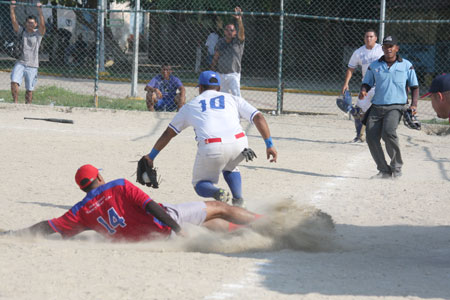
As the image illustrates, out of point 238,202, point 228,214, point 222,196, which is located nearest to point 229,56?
point 238,202

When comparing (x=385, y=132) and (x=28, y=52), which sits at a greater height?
(x=28, y=52)

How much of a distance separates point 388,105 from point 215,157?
404cm

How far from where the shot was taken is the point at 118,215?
236 inches

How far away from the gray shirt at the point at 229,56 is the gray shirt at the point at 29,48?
4050 mm

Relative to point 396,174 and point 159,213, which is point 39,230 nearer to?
point 159,213

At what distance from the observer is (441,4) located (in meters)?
25.1

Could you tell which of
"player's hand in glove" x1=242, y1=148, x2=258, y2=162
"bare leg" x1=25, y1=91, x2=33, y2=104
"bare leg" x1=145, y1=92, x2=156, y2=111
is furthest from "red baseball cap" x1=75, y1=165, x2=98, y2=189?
"bare leg" x1=25, y1=91, x2=33, y2=104

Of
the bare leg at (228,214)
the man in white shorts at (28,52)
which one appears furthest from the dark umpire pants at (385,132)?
the man in white shorts at (28,52)

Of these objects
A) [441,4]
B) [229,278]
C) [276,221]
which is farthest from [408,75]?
[441,4]

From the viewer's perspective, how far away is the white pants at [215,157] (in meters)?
6.95

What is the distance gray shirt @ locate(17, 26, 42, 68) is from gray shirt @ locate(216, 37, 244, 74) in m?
4.05

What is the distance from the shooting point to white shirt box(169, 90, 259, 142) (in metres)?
7.02

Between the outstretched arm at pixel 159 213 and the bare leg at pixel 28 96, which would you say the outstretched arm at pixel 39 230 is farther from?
the bare leg at pixel 28 96

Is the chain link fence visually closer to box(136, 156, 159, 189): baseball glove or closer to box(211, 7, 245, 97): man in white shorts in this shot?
box(211, 7, 245, 97): man in white shorts
